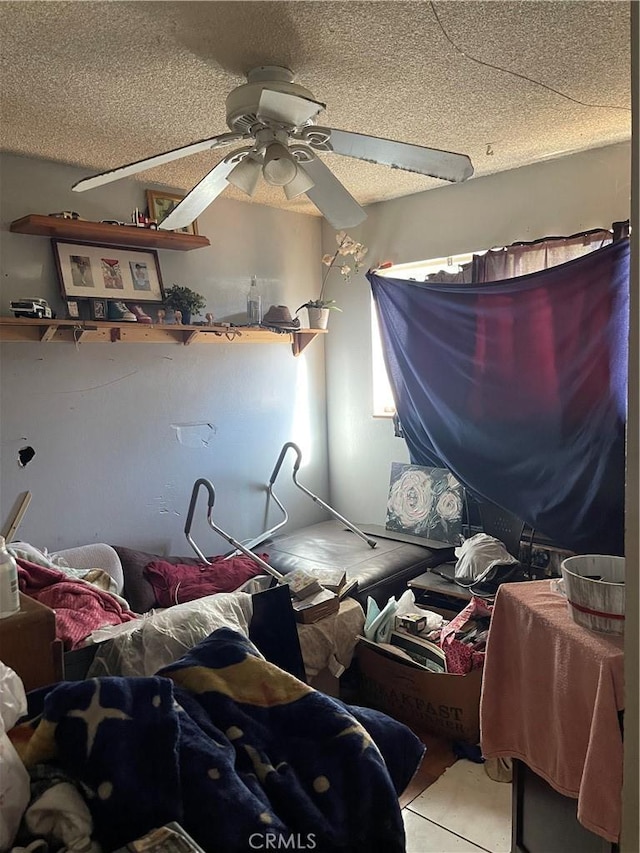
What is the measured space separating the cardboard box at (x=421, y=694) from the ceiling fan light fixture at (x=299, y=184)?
73.2 inches

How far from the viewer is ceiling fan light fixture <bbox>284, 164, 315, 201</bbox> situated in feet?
6.25

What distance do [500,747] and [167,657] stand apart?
1.01 meters

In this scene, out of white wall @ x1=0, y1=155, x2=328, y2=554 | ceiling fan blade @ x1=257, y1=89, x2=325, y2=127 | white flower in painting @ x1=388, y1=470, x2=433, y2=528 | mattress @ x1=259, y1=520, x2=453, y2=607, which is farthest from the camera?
white flower in painting @ x1=388, y1=470, x2=433, y2=528

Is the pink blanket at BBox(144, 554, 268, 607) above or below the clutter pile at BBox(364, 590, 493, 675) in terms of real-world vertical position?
above

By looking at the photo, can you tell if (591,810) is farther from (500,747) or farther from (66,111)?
(66,111)

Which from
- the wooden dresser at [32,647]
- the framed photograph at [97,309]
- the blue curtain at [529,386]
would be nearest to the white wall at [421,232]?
the blue curtain at [529,386]

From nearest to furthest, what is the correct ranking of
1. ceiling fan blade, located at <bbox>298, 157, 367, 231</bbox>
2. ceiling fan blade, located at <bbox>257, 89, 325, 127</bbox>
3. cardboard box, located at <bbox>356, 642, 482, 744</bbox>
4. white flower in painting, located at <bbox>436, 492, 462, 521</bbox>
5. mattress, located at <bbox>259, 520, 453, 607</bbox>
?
ceiling fan blade, located at <bbox>257, 89, 325, 127</bbox> < ceiling fan blade, located at <bbox>298, 157, 367, 231</bbox> < cardboard box, located at <bbox>356, 642, 482, 744</bbox> < mattress, located at <bbox>259, 520, 453, 607</bbox> < white flower in painting, located at <bbox>436, 492, 462, 521</bbox>

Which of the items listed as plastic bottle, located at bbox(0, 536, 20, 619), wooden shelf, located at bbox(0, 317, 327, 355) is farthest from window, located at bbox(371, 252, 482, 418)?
plastic bottle, located at bbox(0, 536, 20, 619)

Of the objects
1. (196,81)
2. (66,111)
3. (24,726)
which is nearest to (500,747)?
(24,726)

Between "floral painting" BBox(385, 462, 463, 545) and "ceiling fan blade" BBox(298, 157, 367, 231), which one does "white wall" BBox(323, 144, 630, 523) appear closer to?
"floral painting" BBox(385, 462, 463, 545)

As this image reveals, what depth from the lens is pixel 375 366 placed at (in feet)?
13.3

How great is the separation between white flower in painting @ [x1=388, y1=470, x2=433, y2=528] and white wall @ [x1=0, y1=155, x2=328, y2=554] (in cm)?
66

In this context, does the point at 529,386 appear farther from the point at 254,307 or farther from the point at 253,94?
the point at 253,94

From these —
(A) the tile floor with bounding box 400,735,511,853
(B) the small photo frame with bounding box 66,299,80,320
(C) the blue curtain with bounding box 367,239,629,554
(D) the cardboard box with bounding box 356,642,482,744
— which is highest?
(B) the small photo frame with bounding box 66,299,80,320
